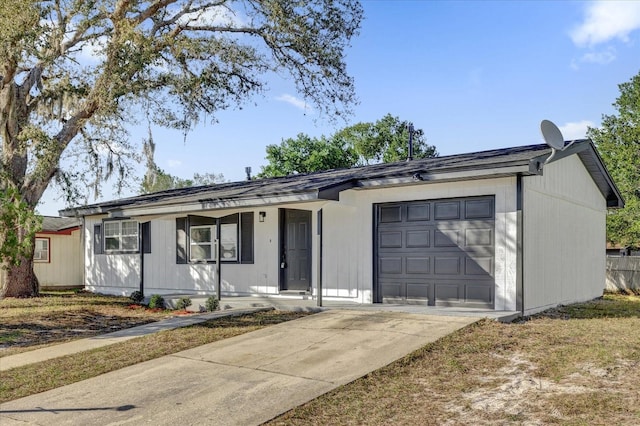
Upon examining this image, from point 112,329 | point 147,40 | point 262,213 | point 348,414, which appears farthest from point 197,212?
point 348,414

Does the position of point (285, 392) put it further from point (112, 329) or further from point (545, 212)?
point (545, 212)

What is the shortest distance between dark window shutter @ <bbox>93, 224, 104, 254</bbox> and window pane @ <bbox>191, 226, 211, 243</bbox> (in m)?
4.52

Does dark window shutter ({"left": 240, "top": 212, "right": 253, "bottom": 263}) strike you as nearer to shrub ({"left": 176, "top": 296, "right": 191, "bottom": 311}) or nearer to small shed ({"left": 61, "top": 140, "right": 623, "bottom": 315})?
small shed ({"left": 61, "top": 140, "right": 623, "bottom": 315})

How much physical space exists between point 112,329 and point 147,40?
736 centimetres

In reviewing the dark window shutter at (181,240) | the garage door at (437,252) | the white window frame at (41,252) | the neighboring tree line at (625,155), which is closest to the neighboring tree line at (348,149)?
the neighboring tree line at (625,155)

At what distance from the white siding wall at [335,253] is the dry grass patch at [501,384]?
2179 mm

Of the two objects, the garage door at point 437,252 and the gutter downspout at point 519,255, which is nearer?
the gutter downspout at point 519,255

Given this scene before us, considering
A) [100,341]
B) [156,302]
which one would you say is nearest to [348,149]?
[156,302]

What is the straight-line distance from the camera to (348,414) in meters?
4.96

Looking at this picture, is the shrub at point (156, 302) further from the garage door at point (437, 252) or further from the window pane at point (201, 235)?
the garage door at point (437, 252)

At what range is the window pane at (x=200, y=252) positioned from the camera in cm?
1401

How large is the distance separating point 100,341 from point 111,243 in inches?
343

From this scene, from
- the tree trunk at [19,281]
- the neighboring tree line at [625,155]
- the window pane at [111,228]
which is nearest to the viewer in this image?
the tree trunk at [19,281]

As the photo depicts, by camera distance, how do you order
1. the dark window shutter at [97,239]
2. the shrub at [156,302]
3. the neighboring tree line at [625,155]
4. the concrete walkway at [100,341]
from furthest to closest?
1. the neighboring tree line at [625,155]
2. the dark window shutter at [97,239]
3. the shrub at [156,302]
4. the concrete walkway at [100,341]
